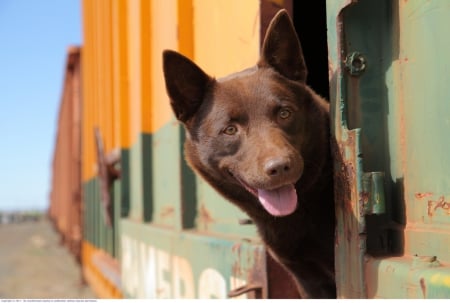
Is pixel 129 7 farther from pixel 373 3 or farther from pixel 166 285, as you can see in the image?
pixel 373 3

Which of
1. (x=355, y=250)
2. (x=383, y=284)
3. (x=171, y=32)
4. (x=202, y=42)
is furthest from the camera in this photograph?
(x=171, y=32)

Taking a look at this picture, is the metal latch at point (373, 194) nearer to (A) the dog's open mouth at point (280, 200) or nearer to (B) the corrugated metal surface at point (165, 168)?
(A) the dog's open mouth at point (280, 200)

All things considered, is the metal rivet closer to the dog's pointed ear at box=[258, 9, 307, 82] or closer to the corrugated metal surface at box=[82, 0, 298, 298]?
the dog's pointed ear at box=[258, 9, 307, 82]

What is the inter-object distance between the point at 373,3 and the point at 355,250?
74 cm

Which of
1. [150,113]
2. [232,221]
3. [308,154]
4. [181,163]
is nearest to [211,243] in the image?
[232,221]

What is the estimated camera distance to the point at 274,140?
1686mm

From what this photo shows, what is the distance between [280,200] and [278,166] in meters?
0.17

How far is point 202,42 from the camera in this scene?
2.67 metres

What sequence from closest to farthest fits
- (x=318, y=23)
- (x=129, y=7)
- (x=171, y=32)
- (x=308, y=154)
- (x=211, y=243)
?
(x=308, y=154) → (x=211, y=243) → (x=171, y=32) → (x=318, y=23) → (x=129, y=7)

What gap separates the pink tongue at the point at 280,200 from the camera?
1.68 meters

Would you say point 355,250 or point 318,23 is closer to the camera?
point 355,250

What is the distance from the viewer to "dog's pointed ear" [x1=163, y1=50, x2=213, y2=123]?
1.85m

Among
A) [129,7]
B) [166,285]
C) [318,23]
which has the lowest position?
[166,285]

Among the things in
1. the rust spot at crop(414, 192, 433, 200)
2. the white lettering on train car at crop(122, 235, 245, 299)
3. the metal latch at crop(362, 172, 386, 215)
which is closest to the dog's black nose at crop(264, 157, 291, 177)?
the metal latch at crop(362, 172, 386, 215)
